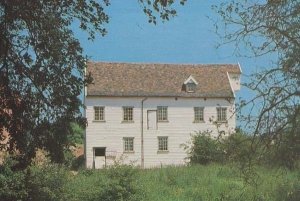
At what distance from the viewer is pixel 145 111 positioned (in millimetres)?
56125

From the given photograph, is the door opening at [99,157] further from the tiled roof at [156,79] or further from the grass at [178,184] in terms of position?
the grass at [178,184]

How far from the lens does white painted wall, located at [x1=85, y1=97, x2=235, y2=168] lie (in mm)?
54344

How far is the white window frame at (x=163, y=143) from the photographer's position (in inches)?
2189

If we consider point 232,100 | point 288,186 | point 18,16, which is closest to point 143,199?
point 288,186

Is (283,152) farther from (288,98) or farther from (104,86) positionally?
(104,86)

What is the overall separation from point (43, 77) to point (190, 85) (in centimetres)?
4597

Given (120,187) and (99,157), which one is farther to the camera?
(99,157)

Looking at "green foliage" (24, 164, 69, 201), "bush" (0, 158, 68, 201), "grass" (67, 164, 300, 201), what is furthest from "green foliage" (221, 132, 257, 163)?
"green foliage" (24, 164, 69, 201)

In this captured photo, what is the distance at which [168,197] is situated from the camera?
33.3m

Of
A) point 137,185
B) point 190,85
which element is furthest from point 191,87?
point 137,185

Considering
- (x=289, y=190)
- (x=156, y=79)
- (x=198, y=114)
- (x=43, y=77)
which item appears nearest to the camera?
(x=43, y=77)

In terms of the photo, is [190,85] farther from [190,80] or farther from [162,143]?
[162,143]

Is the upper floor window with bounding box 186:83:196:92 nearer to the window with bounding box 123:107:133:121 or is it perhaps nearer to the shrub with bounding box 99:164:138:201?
the window with bounding box 123:107:133:121

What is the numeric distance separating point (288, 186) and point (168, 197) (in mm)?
17803
